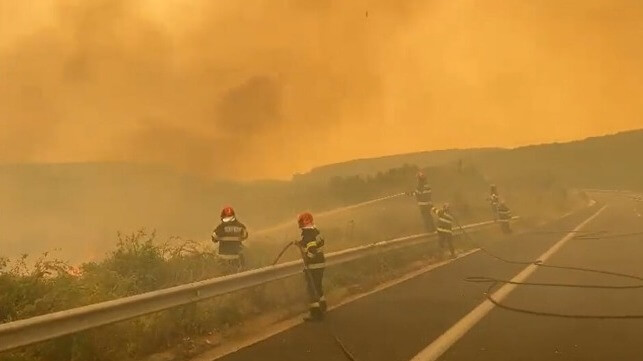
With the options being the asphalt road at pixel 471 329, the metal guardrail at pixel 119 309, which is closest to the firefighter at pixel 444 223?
the asphalt road at pixel 471 329

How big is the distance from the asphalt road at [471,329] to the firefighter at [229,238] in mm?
2247

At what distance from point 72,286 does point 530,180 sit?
70.5m

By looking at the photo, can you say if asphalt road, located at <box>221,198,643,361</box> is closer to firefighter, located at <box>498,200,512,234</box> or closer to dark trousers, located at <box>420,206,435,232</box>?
dark trousers, located at <box>420,206,435,232</box>

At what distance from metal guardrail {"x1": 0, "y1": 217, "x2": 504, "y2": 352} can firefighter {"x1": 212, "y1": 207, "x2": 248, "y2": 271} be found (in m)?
1.41

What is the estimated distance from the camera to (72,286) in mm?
7594

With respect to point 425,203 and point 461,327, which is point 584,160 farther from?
point 461,327

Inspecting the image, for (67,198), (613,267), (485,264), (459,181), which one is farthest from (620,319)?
(67,198)

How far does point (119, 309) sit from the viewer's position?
616 centimetres

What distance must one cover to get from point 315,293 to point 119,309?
3.20 metres

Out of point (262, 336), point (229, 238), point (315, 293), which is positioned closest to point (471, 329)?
point (315, 293)

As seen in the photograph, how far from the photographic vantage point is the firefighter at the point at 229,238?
10797 millimetres

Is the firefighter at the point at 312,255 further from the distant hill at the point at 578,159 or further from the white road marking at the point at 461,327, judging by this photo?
the distant hill at the point at 578,159

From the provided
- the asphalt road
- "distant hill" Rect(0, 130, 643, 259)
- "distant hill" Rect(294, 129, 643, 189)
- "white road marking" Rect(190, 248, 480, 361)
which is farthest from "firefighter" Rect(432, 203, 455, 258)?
"distant hill" Rect(294, 129, 643, 189)

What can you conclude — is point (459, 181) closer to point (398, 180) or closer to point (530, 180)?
point (398, 180)
